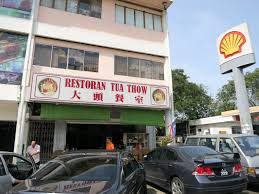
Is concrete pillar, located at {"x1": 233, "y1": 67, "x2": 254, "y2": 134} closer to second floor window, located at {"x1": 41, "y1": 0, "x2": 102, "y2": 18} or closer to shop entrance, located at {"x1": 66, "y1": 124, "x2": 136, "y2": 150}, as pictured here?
shop entrance, located at {"x1": 66, "y1": 124, "x2": 136, "y2": 150}

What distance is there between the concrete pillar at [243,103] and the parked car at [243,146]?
17.1 feet

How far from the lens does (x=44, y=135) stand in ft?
43.2

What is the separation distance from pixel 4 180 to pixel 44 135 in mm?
8588

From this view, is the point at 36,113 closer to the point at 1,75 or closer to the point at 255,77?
the point at 1,75

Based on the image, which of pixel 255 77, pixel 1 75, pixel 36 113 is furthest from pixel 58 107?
pixel 255 77

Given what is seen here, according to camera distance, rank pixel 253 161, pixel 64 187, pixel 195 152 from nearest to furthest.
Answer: pixel 64 187, pixel 195 152, pixel 253 161

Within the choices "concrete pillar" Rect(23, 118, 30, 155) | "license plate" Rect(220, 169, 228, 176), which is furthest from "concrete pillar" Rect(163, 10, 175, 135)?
"license plate" Rect(220, 169, 228, 176)

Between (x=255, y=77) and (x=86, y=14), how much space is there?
106 feet

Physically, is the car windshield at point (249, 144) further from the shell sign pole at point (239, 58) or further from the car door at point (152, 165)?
the shell sign pole at point (239, 58)

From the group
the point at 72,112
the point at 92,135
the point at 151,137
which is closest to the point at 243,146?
the point at 72,112

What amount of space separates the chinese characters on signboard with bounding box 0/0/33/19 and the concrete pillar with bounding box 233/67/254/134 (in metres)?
12.6

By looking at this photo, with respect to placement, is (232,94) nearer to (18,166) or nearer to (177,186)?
(177,186)

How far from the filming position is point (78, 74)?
1306cm

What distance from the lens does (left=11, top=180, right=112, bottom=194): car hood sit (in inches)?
128
